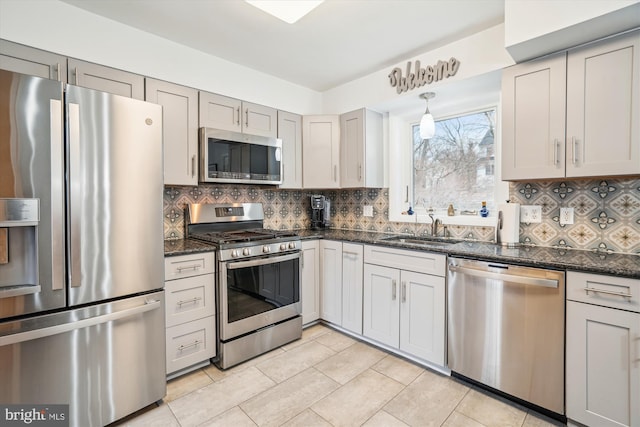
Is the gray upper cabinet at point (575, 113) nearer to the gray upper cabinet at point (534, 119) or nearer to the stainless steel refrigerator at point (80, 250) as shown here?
the gray upper cabinet at point (534, 119)

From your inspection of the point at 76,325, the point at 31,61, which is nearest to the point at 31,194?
the point at 76,325

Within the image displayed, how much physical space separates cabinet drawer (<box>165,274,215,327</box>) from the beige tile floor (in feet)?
1.49

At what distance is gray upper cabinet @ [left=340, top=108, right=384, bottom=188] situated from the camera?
2994 millimetres

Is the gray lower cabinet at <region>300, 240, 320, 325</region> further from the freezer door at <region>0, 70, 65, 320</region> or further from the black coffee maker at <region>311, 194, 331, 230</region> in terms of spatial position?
the freezer door at <region>0, 70, 65, 320</region>

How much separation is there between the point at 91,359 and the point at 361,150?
257 centimetres

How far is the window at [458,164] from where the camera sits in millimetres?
2666

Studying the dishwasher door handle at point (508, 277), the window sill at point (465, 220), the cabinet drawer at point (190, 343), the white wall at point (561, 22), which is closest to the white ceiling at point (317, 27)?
the white wall at point (561, 22)

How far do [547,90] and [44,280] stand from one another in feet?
9.75

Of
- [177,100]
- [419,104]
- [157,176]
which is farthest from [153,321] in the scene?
[419,104]

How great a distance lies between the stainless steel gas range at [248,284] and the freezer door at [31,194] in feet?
3.20

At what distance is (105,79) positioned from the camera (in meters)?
2.01

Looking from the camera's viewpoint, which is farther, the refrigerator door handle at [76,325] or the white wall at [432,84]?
the white wall at [432,84]

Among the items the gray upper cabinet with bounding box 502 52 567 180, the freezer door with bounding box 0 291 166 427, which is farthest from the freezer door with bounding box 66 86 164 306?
the gray upper cabinet with bounding box 502 52 567 180

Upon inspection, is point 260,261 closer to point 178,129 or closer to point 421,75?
point 178,129
